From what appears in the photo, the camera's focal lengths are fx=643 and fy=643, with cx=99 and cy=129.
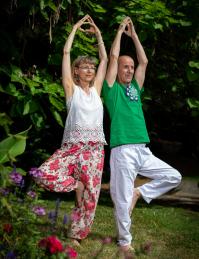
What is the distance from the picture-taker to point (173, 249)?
19.7ft

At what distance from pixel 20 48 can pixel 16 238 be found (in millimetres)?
4004

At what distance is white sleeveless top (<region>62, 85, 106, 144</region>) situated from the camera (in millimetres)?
5609

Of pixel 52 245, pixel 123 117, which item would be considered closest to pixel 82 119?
pixel 123 117

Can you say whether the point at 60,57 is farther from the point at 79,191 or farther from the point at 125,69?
the point at 79,191

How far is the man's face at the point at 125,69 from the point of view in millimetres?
5875

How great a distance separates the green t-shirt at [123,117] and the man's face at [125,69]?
0.21 ft

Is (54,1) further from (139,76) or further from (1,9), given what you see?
(139,76)

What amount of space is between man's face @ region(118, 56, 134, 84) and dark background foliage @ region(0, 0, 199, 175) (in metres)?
0.86

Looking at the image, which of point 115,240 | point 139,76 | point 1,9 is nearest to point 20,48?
point 1,9

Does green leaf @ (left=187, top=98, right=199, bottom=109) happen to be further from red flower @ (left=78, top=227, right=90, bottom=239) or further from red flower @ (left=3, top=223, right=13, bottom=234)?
red flower @ (left=3, top=223, right=13, bottom=234)

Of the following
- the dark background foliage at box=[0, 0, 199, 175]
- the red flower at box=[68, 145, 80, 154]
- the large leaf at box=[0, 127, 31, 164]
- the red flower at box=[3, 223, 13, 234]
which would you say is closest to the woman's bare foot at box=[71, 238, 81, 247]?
the red flower at box=[68, 145, 80, 154]

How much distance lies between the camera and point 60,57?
279 inches

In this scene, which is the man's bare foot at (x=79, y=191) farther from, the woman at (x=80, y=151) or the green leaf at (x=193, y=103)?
the green leaf at (x=193, y=103)

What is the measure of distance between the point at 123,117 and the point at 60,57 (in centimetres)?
161
